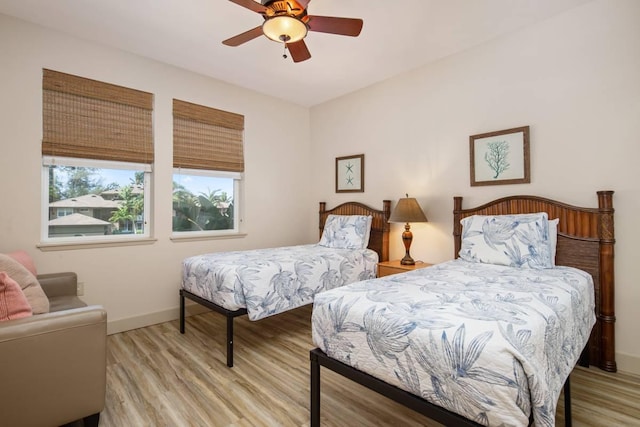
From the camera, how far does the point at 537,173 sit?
2.78m

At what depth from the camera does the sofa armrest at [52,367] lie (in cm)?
145

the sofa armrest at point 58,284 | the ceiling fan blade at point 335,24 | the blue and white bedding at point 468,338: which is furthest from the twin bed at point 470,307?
the ceiling fan blade at point 335,24

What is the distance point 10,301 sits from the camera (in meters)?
1.55

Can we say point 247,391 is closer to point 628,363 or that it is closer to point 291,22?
point 291,22

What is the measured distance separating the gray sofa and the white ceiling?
2.33 meters

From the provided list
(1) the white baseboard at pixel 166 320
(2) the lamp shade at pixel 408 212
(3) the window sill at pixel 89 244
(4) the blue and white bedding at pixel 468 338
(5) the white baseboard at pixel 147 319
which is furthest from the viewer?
(2) the lamp shade at pixel 408 212

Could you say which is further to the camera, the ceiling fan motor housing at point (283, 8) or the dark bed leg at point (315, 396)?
the ceiling fan motor housing at point (283, 8)

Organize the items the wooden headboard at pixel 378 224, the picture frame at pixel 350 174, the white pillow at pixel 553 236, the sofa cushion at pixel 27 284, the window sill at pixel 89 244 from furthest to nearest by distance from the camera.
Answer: the picture frame at pixel 350 174 → the wooden headboard at pixel 378 224 → the window sill at pixel 89 244 → the white pillow at pixel 553 236 → the sofa cushion at pixel 27 284

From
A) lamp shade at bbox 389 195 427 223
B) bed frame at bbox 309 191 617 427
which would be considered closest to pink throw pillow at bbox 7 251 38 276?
lamp shade at bbox 389 195 427 223

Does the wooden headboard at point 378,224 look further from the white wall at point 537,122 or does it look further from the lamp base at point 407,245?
the lamp base at point 407,245

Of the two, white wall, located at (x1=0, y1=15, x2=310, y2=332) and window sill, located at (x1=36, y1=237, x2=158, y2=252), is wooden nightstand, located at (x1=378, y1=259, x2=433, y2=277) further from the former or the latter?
window sill, located at (x1=36, y1=237, x2=158, y2=252)

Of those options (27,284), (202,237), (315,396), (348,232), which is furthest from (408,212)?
(27,284)

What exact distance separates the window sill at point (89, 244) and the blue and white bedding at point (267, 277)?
0.61 metres

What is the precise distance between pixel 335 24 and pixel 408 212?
73.7 inches
